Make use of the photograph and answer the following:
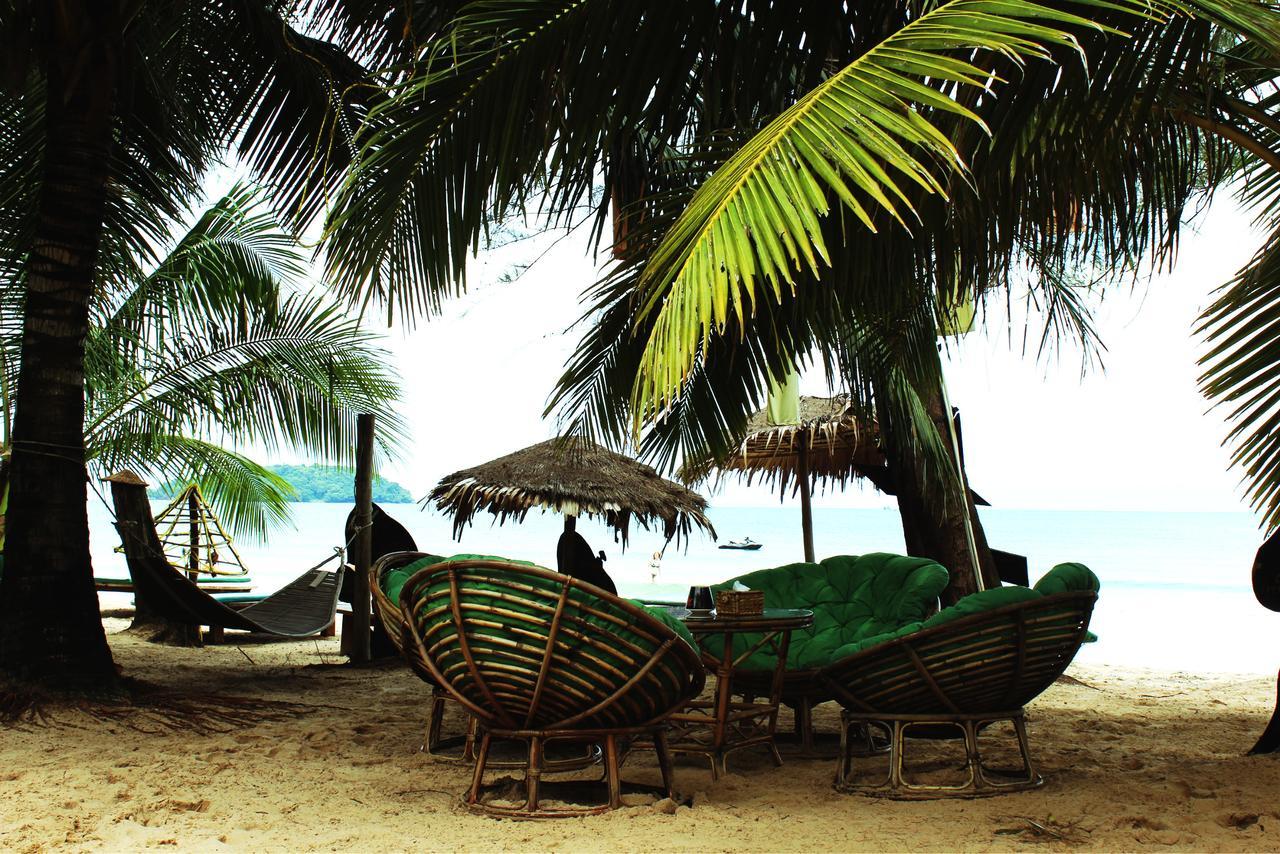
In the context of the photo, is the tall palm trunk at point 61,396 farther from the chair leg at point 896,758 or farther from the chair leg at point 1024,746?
the chair leg at point 1024,746

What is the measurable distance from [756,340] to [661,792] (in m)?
1.88

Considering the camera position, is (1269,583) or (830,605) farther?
(830,605)

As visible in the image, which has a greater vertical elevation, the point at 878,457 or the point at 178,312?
the point at 178,312

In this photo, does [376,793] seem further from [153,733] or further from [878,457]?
[878,457]

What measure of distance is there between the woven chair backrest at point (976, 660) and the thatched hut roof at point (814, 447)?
3.90 metres

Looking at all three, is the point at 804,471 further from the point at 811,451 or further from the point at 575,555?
the point at 575,555

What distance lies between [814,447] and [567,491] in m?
1.97

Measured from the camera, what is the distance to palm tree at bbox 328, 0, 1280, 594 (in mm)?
1803

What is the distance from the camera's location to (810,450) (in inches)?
314

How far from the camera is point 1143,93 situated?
2.74 meters

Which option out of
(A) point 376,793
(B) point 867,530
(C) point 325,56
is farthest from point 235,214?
(B) point 867,530

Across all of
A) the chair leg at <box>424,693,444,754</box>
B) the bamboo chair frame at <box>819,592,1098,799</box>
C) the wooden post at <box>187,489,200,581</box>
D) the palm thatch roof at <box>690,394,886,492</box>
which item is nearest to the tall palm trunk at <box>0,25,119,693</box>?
the chair leg at <box>424,693,444,754</box>

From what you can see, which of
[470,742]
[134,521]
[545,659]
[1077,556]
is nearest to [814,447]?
[134,521]

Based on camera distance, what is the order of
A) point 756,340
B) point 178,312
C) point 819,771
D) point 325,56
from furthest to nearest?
point 178,312 → point 325,56 → point 756,340 → point 819,771
